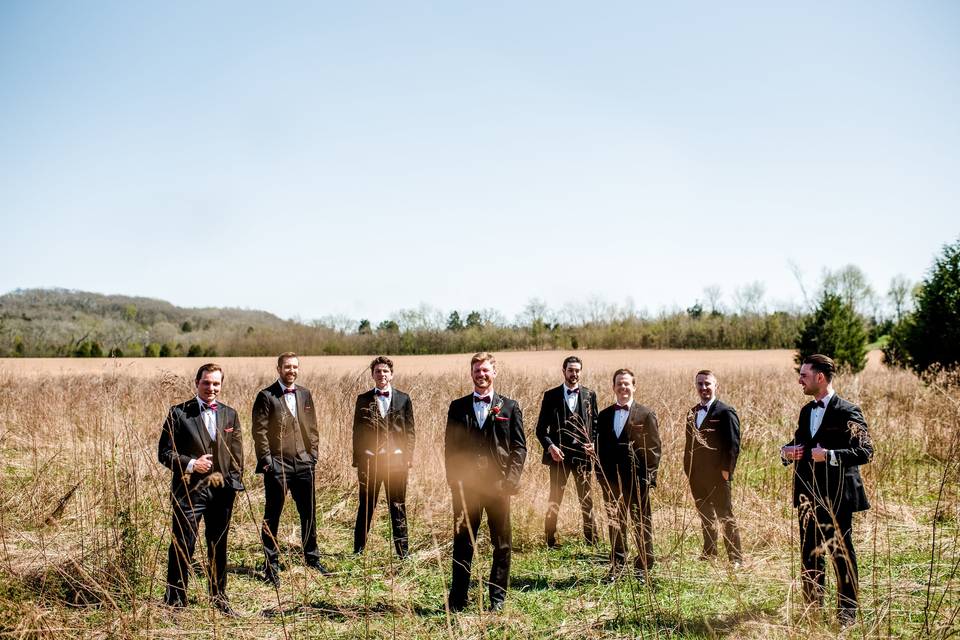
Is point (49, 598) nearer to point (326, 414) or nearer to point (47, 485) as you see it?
point (47, 485)

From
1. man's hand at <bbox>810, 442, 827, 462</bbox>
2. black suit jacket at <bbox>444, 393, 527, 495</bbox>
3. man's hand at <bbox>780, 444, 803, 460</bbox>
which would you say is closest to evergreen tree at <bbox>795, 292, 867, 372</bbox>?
man's hand at <bbox>780, 444, 803, 460</bbox>

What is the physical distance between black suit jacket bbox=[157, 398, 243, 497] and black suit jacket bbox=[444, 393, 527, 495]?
1709 mm

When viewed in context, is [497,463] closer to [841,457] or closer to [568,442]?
[568,442]

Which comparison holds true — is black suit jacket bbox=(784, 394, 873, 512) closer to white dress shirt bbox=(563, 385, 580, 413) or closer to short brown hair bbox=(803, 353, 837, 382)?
short brown hair bbox=(803, 353, 837, 382)

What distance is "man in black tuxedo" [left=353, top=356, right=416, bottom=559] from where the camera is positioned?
565 cm

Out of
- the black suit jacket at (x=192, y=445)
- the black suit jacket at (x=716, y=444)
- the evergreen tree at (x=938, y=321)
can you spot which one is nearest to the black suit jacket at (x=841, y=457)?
the black suit jacket at (x=716, y=444)

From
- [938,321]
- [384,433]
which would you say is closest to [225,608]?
[384,433]

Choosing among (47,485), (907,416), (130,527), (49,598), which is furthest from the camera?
(907,416)

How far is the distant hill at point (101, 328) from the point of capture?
4434 cm

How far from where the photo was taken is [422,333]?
4912 centimetres

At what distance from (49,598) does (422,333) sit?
4494 cm

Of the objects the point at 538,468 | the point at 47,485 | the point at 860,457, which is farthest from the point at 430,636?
the point at 47,485

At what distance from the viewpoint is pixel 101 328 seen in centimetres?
5812

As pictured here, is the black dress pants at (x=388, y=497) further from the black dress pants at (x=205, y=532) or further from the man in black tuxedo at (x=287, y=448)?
the black dress pants at (x=205, y=532)
